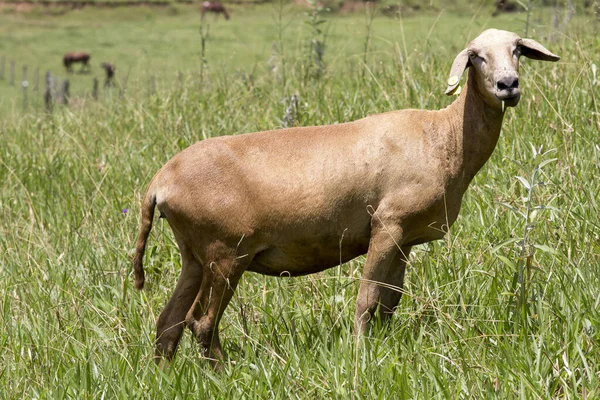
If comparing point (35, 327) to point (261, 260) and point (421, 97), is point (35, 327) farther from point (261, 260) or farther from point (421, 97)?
point (421, 97)

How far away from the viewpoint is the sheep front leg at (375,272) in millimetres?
4012

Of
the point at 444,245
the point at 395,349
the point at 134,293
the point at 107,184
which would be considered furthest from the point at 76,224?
the point at 395,349

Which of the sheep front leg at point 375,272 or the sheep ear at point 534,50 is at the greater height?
the sheep ear at point 534,50

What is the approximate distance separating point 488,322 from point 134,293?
1.83 meters

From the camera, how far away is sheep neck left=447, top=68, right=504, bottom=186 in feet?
13.6

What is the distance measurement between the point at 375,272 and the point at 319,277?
0.57 meters

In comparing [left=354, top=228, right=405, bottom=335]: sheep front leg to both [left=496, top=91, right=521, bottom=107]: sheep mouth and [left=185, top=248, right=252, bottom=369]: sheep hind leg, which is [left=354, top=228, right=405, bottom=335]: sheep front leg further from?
[left=496, top=91, right=521, bottom=107]: sheep mouth

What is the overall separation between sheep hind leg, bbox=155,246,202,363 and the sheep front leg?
0.76m

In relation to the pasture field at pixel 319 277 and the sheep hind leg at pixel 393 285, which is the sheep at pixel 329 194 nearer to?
the sheep hind leg at pixel 393 285

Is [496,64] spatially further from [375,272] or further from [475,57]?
[375,272]

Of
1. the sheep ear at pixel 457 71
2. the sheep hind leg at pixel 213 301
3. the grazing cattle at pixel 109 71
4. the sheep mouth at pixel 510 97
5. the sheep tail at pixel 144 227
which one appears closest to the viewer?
the sheep mouth at pixel 510 97

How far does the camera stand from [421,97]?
628cm

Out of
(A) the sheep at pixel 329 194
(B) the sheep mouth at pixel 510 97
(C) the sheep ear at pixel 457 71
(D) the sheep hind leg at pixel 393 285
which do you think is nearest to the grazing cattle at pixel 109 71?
(A) the sheep at pixel 329 194

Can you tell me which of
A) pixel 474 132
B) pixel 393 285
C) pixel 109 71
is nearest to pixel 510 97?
pixel 474 132
